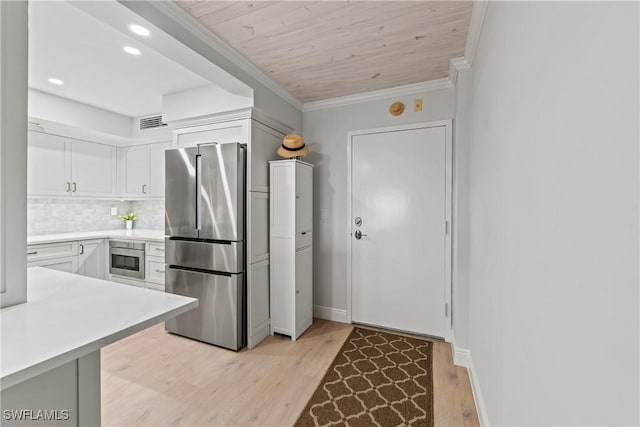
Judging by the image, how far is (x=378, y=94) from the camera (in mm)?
2840

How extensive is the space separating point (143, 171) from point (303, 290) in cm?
274

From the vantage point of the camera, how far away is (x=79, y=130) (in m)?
3.36

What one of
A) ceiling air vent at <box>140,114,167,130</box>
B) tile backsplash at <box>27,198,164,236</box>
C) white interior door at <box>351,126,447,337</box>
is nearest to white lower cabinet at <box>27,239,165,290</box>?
tile backsplash at <box>27,198,164,236</box>

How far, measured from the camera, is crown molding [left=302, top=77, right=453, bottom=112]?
2621 mm

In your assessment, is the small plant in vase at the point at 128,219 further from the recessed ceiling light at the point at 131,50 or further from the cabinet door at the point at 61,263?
the recessed ceiling light at the point at 131,50

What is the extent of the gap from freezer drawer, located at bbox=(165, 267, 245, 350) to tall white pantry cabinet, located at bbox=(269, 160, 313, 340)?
37 centimetres

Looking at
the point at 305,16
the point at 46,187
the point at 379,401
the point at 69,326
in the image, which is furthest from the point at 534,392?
the point at 46,187

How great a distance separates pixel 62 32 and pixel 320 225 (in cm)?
254

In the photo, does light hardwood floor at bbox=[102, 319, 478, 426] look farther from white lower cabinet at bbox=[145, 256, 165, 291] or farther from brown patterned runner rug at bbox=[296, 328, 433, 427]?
white lower cabinet at bbox=[145, 256, 165, 291]

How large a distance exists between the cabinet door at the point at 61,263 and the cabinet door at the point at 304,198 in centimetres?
274

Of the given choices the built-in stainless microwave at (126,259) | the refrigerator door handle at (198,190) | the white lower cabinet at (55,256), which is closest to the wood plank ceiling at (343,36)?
the refrigerator door handle at (198,190)

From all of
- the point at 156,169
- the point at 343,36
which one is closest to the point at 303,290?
the point at 343,36

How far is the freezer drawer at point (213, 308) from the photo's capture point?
2.46 m

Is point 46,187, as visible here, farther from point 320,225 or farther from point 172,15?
point 320,225
